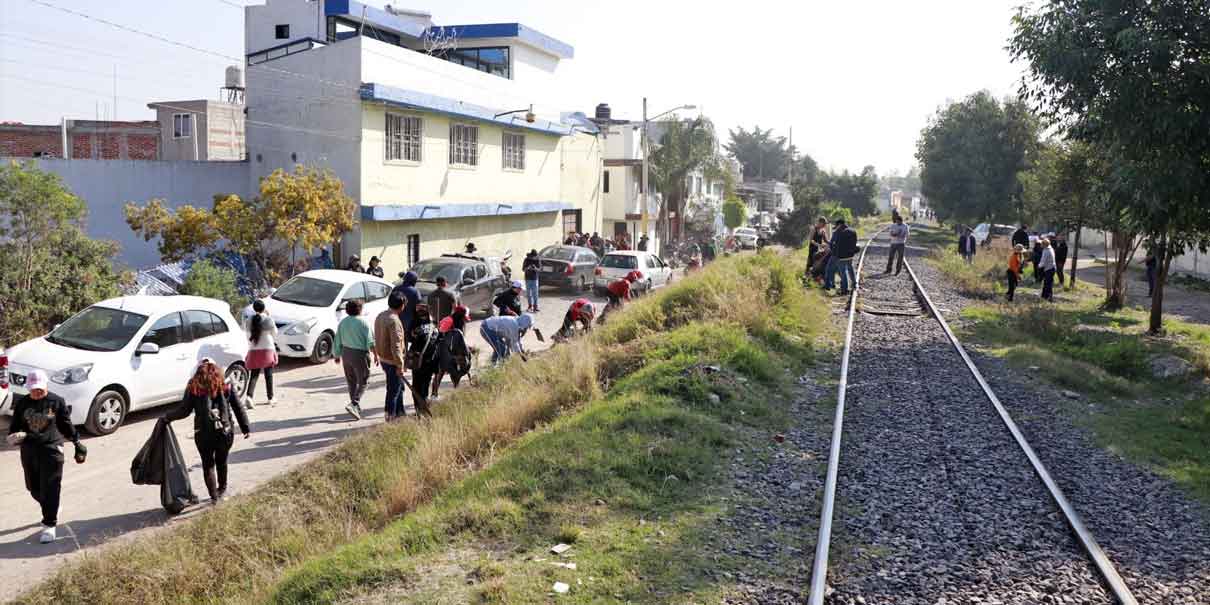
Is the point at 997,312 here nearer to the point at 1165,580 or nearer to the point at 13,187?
the point at 1165,580

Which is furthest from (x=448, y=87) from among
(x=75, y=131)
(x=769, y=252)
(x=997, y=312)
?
(x=997, y=312)

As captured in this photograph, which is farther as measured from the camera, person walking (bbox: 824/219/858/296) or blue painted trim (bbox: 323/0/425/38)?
blue painted trim (bbox: 323/0/425/38)

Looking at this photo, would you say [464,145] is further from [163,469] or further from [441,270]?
[163,469]

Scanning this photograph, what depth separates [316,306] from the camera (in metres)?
15.5

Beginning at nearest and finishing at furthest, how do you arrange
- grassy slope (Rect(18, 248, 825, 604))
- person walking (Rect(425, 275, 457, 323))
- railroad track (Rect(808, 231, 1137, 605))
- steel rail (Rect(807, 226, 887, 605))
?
1. steel rail (Rect(807, 226, 887, 605))
2. railroad track (Rect(808, 231, 1137, 605))
3. grassy slope (Rect(18, 248, 825, 604))
4. person walking (Rect(425, 275, 457, 323))

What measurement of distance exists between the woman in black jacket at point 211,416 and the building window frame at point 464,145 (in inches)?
755

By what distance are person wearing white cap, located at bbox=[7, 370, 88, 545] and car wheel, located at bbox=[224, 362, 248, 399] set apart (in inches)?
175

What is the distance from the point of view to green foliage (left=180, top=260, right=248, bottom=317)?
1630cm

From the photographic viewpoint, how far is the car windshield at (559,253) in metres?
27.7

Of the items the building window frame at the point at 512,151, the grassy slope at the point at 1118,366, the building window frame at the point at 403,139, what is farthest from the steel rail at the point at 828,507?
the building window frame at the point at 512,151

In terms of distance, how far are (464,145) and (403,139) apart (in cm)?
347

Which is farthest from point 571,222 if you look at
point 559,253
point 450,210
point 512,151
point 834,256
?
point 834,256

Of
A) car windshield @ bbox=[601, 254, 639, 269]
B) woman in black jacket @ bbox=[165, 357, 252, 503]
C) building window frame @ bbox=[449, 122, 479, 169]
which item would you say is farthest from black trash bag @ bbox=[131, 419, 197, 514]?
building window frame @ bbox=[449, 122, 479, 169]

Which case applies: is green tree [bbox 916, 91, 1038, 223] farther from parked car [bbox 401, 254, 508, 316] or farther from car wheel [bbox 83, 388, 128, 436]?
car wheel [bbox 83, 388, 128, 436]
